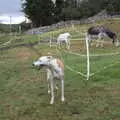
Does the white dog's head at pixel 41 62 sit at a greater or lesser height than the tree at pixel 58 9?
lesser

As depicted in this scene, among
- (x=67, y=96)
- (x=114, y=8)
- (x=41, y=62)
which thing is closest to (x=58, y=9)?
(x=114, y=8)

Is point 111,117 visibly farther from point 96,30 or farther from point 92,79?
point 96,30

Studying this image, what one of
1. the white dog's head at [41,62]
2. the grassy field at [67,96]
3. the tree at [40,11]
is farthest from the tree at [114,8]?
the white dog's head at [41,62]

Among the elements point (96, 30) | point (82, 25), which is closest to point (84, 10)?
point (82, 25)

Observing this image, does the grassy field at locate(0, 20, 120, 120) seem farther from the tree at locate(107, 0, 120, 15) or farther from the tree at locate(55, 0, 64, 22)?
the tree at locate(55, 0, 64, 22)

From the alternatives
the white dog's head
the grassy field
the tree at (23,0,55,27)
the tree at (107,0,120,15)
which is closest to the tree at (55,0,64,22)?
the tree at (23,0,55,27)

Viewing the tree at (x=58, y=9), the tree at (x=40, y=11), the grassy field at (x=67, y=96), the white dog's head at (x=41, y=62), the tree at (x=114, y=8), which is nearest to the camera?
the grassy field at (x=67, y=96)

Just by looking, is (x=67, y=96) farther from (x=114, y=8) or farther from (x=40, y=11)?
(x=40, y=11)

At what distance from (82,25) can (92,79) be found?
52.4m

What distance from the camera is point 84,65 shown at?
2377 centimetres

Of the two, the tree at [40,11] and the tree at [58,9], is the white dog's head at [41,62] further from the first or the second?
the tree at [58,9]

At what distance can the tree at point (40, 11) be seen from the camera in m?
98.1

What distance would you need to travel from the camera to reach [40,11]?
321 feet

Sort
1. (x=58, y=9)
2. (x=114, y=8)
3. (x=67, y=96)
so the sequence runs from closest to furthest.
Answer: (x=67, y=96), (x=114, y=8), (x=58, y=9)
